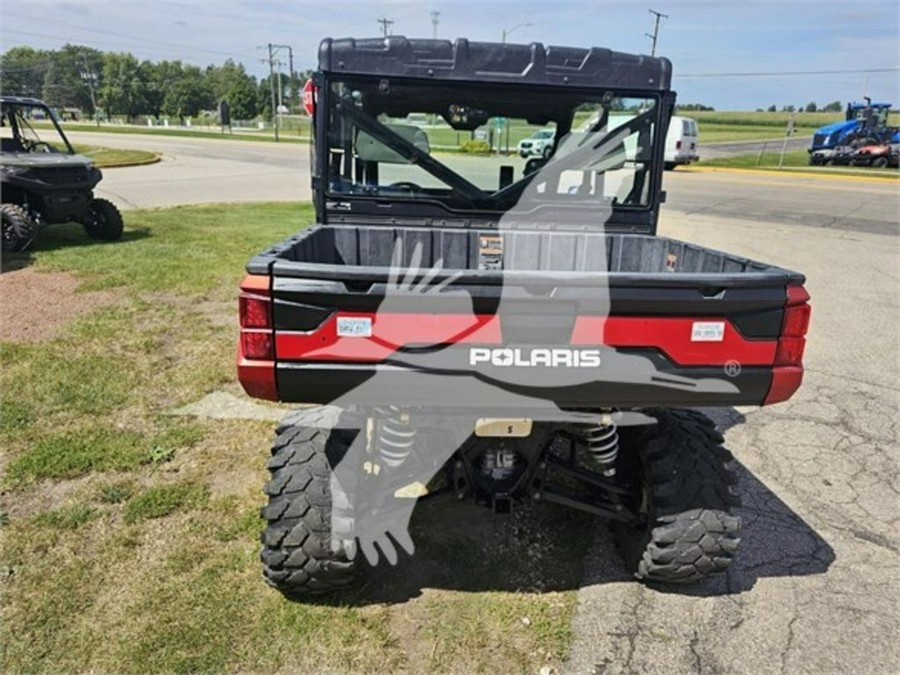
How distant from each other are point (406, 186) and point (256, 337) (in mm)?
1947

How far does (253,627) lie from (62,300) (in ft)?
18.2

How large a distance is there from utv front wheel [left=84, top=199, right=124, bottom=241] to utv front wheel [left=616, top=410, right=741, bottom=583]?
9.40 m

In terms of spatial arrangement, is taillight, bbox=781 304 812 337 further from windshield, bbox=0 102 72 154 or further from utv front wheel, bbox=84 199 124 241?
windshield, bbox=0 102 72 154

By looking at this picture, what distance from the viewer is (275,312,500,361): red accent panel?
7.31 ft

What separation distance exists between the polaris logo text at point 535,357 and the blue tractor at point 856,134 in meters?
36.0

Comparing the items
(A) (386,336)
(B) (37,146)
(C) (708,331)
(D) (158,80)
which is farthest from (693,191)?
(D) (158,80)

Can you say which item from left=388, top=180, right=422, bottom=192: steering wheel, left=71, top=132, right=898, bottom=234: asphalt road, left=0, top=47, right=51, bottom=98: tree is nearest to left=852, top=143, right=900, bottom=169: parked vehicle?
left=71, top=132, right=898, bottom=234: asphalt road

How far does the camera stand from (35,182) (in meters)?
8.91

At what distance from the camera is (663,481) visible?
111 inches

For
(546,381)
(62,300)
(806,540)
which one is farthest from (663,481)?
(62,300)

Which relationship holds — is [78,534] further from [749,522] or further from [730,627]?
[749,522]

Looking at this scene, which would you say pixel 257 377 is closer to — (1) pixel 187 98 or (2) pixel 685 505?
(2) pixel 685 505

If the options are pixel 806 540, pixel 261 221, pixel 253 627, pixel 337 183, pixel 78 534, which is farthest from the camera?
pixel 261 221

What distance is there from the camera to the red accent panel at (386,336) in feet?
7.31
